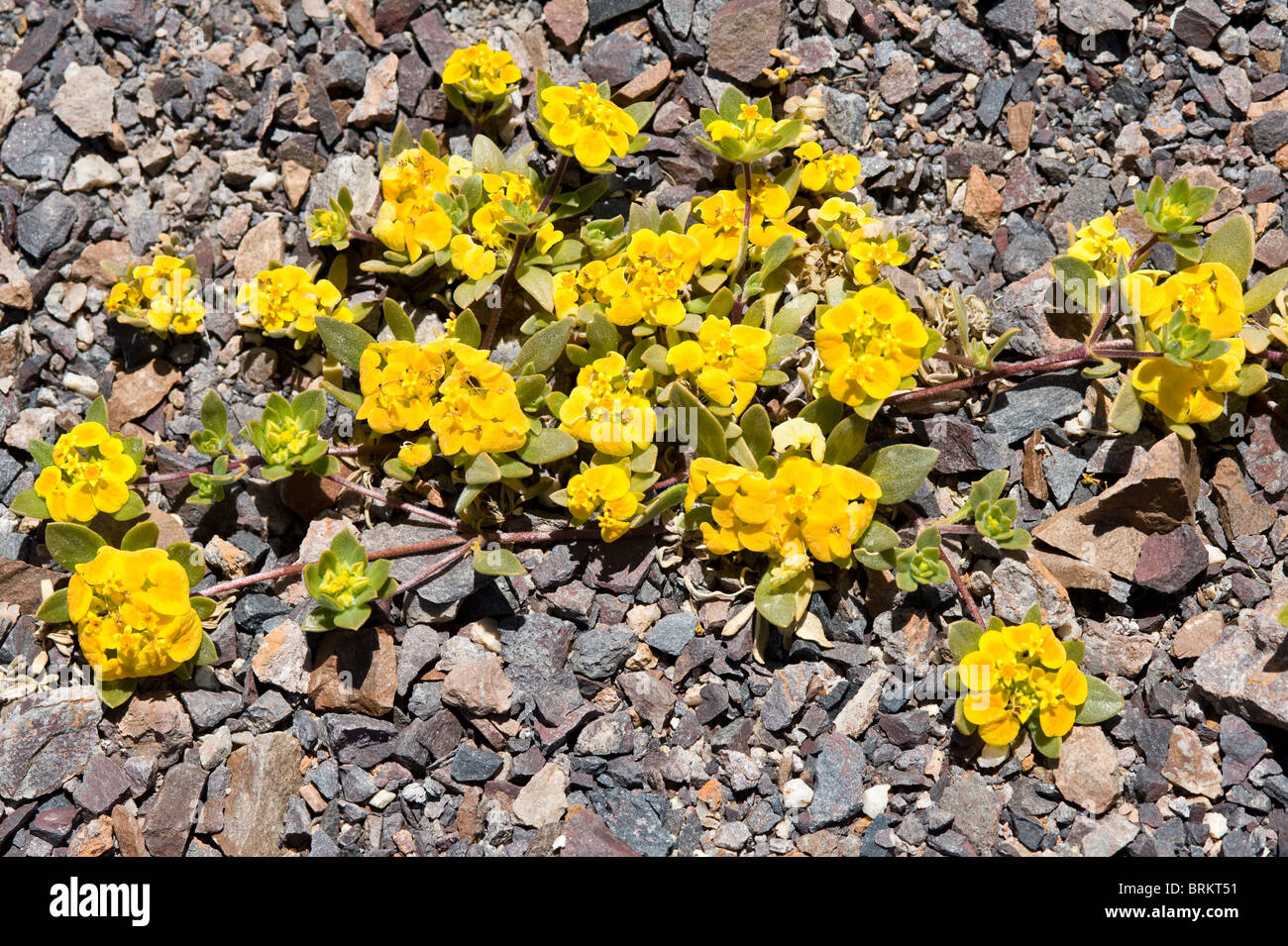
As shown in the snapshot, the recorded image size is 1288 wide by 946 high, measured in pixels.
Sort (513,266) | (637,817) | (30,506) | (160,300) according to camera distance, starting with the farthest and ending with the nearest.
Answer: (160,300), (513,266), (30,506), (637,817)

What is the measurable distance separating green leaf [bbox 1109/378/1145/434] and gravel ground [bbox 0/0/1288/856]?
0.62ft

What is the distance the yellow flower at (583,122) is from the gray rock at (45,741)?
3232mm

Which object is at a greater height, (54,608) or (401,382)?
(401,382)

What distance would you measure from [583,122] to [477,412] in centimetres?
147

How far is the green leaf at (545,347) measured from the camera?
4477 mm

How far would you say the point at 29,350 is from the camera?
492 centimetres

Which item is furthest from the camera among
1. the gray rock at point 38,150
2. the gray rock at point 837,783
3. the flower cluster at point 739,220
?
the gray rock at point 38,150

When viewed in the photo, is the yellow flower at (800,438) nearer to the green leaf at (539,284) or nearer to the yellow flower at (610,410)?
the yellow flower at (610,410)

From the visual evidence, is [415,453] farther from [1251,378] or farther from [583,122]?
[1251,378]

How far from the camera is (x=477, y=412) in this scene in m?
4.22

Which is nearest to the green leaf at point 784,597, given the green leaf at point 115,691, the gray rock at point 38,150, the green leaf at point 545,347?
the green leaf at point 545,347

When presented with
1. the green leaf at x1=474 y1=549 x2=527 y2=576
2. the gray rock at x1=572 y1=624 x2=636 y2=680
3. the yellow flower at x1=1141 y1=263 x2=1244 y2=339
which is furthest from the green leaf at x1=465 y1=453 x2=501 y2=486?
the yellow flower at x1=1141 y1=263 x2=1244 y2=339

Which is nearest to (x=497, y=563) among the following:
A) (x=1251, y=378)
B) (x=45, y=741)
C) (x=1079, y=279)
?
(x=45, y=741)

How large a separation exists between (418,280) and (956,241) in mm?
2744
